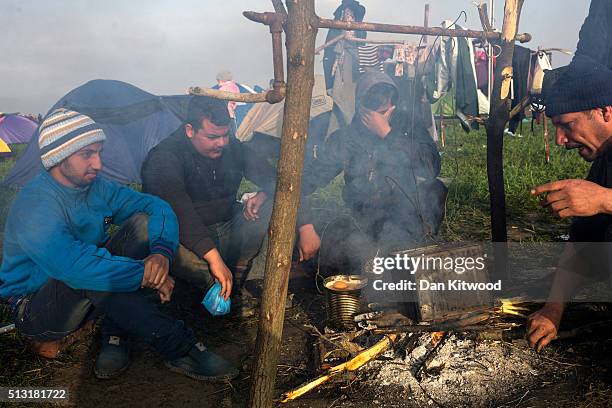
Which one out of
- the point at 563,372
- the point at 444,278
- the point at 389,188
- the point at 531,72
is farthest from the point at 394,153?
the point at 531,72

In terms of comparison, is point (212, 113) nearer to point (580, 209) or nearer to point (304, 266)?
point (304, 266)

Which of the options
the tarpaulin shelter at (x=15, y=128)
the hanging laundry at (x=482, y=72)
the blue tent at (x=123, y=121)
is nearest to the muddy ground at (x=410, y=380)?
the blue tent at (x=123, y=121)

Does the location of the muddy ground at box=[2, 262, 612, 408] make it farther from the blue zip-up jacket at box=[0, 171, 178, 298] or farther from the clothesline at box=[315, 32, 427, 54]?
the clothesline at box=[315, 32, 427, 54]

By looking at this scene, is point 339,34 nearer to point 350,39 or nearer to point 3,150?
point 350,39

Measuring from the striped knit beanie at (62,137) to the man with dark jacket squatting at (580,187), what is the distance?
2.65 meters

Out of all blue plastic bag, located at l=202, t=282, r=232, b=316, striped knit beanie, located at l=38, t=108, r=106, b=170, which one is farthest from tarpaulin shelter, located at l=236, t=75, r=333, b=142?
striped knit beanie, located at l=38, t=108, r=106, b=170

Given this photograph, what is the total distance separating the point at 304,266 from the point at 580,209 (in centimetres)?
243

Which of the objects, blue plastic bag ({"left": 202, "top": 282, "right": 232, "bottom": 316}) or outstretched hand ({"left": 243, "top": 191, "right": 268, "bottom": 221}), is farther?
outstretched hand ({"left": 243, "top": 191, "right": 268, "bottom": 221})

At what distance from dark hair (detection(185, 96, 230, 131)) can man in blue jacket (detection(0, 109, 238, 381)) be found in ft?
2.94

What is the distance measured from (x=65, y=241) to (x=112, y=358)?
86 centimetres

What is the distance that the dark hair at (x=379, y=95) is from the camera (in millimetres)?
4176

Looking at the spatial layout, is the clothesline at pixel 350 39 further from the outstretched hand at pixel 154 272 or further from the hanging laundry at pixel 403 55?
the outstretched hand at pixel 154 272

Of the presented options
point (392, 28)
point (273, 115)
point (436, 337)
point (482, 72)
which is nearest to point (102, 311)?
point (436, 337)

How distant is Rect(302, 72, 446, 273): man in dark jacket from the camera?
13.4 ft
